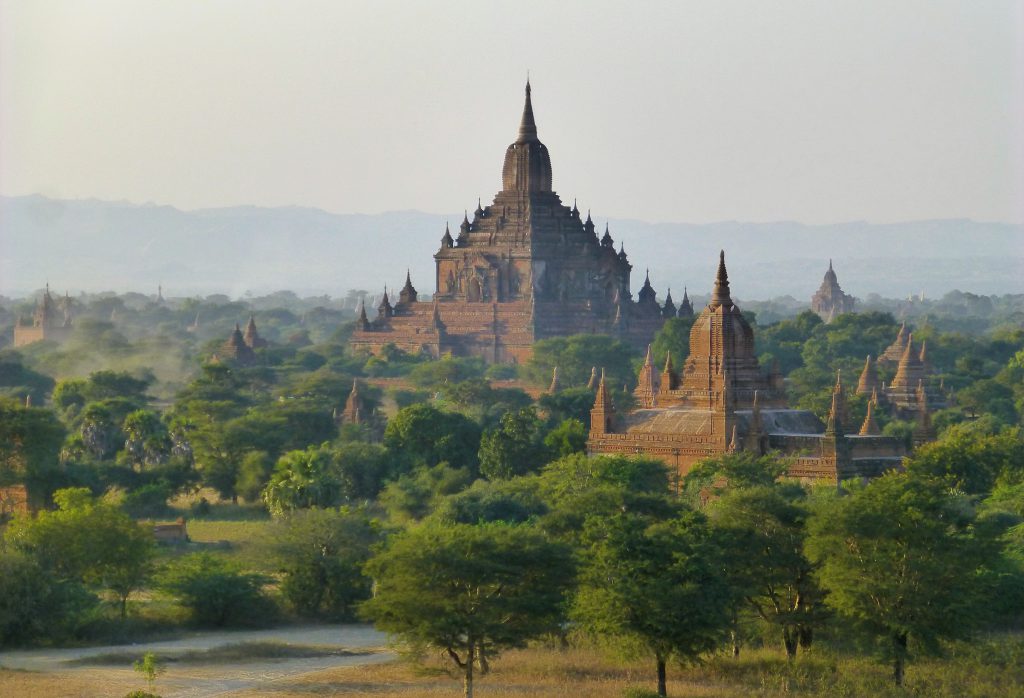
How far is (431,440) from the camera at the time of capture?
62.1 metres

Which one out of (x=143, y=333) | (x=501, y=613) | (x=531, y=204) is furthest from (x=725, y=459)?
(x=143, y=333)

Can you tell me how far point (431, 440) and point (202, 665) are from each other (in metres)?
23.5

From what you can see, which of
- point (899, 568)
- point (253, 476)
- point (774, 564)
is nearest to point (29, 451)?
point (253, 476)

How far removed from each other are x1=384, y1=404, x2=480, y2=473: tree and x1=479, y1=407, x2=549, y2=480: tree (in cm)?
151

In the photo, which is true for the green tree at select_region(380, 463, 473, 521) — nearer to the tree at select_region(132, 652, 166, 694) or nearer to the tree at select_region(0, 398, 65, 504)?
the tree at select_region(0, 398, 65, 504)

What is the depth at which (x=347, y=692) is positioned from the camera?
120ft

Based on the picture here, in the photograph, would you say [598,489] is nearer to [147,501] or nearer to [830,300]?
[147,501]

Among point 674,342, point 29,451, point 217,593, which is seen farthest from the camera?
point 674,342

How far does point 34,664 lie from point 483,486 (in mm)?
16297

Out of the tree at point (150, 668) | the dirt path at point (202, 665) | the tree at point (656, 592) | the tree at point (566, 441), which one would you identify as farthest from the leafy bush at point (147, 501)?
the tree at point (656, 592)

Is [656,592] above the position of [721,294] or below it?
below

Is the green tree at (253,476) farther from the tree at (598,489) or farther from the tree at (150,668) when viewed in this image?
the tree at (150,668)

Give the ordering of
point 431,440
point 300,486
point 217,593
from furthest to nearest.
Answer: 1. point 431,440
2. point 300,486
3. point 217,593

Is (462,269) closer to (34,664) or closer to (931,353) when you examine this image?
(931,353)
